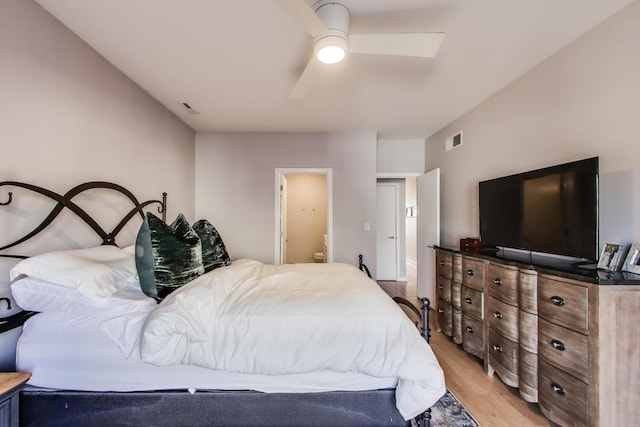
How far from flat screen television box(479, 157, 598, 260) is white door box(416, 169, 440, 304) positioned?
900mm

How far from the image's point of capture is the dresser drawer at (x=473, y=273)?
2.43 m

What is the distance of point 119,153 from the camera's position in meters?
2.34

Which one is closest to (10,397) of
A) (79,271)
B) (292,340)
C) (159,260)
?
(79,271)

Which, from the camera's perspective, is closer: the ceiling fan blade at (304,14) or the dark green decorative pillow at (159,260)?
the ceiling fan blade at (304,14)

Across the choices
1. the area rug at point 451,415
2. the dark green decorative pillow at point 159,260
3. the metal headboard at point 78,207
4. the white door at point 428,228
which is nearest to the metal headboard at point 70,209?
the metal headboard at point 78,207

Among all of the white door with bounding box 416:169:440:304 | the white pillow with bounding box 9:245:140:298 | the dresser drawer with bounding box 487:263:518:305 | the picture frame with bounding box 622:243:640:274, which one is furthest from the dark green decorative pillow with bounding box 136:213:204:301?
the white door with bounding box 416:169:440:304

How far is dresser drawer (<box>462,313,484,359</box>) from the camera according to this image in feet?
7.97

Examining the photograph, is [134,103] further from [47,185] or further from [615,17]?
[615,17]

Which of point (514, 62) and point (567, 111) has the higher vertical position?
point (514, 62)

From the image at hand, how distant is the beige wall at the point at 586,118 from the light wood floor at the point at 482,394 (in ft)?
4.14

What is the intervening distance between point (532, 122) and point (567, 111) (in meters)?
0.30

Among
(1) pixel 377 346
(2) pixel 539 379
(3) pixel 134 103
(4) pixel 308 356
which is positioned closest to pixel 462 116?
(2) pixel 539 379

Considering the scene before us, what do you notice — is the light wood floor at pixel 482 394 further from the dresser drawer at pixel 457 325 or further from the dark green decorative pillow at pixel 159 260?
the dark green decorative pillow at pixel 159 260

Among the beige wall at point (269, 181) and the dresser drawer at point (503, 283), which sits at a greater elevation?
the beige wall at point (269, 181)
